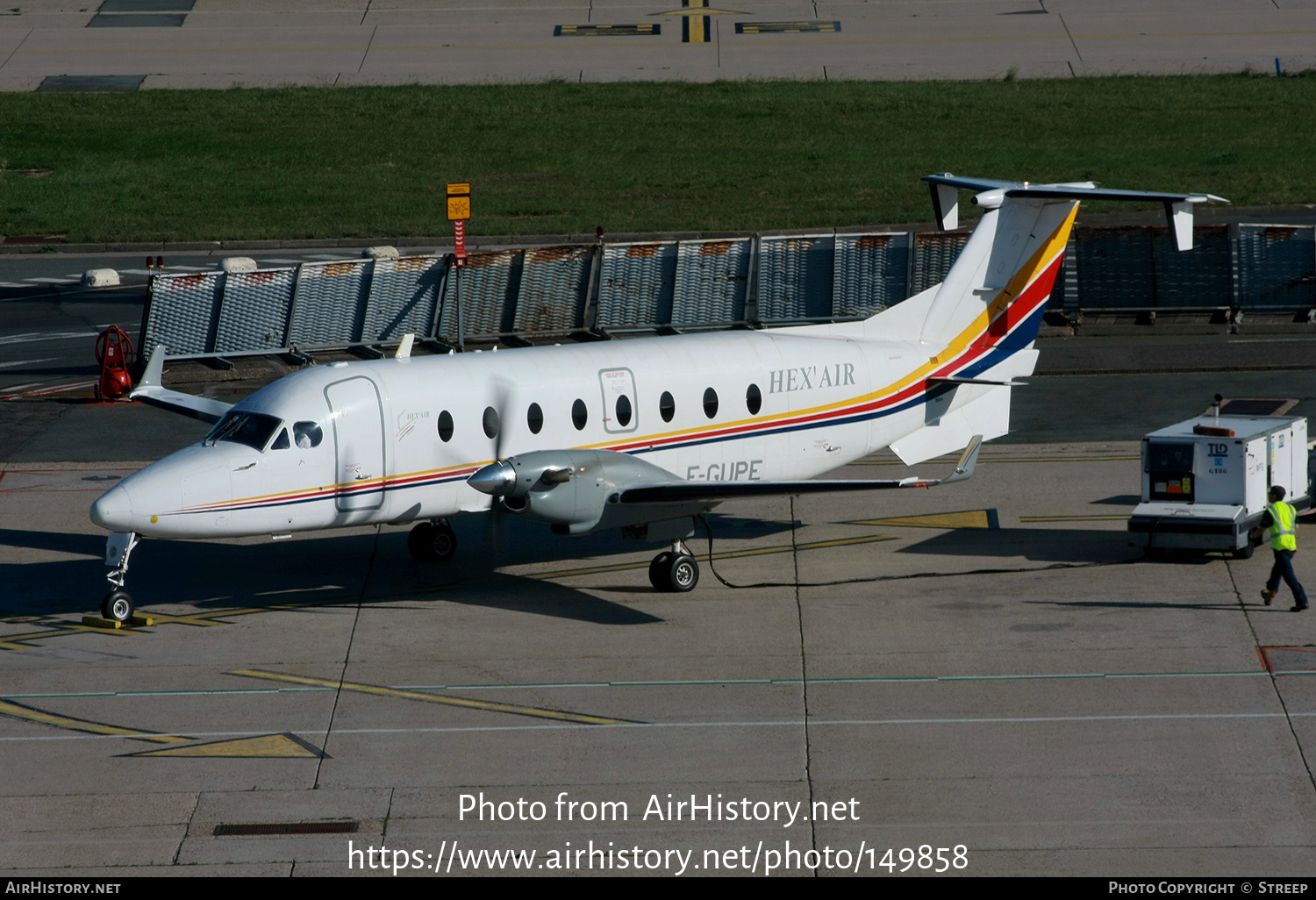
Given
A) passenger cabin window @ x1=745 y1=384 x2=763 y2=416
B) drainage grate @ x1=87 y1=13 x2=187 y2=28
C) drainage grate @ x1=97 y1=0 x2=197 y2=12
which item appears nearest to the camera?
passenger cabin window @ x1=745 y1=384 x2=763 y2=416

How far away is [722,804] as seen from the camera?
15.3 m

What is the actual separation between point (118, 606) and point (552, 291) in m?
19.6

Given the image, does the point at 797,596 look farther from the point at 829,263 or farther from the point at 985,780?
the point at 829,263

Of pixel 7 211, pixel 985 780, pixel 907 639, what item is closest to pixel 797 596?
pixel 907 639

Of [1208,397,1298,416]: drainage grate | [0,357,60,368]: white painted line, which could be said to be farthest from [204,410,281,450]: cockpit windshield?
[0,357,60,368]: white painted line

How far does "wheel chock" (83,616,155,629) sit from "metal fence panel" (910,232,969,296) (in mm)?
22978

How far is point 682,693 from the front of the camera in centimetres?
1839

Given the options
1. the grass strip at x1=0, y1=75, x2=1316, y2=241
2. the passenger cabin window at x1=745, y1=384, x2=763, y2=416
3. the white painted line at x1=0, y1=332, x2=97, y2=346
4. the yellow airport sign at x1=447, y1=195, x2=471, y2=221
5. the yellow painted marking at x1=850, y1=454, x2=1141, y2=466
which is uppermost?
the grass strip at x1=0, y1=75, x2=1316, y2=241

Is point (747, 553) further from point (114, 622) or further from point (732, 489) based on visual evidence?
point (114, 622)

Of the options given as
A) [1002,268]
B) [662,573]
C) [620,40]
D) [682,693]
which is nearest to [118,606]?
[662,573]

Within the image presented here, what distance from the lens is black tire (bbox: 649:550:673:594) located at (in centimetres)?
2211

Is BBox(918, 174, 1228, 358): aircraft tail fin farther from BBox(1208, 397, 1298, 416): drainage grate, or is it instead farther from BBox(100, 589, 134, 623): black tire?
BBox(100, 589, 134, 623): black tire

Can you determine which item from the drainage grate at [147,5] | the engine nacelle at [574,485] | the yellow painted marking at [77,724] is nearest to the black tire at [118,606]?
the yellow painted marking at [77,724]

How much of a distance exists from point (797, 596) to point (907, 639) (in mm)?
2267
